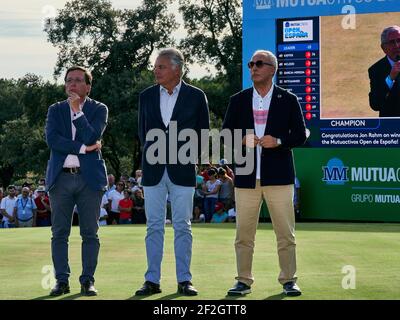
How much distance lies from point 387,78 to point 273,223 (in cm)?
1361

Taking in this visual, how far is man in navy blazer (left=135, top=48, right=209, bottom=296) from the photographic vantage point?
7.96 meters

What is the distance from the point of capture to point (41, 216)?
77.2 ft

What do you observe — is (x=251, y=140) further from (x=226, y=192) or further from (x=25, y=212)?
(x=25, y=212)

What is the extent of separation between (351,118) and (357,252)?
9495 mm

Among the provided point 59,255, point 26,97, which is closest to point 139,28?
point 26,97

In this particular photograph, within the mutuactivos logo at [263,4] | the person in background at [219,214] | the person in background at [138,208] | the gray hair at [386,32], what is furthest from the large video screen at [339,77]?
the person in background at [138,208]

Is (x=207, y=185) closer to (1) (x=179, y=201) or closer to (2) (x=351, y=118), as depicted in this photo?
(2) (x=351, y=118)

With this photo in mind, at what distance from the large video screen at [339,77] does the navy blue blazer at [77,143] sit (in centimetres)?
1391

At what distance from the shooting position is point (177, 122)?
26.3 feet

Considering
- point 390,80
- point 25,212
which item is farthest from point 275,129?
point 25,212

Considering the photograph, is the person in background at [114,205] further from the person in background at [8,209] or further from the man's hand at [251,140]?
the man's hand at [251,140]

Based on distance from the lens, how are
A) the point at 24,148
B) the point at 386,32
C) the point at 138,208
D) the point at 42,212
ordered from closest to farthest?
the point at 386,32
the point at 138,208
the point at 42,212
the point at 24,148

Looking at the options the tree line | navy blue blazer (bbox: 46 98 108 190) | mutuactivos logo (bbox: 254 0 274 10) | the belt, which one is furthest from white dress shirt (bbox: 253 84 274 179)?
the tree line

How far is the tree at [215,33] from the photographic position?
42.4 m
